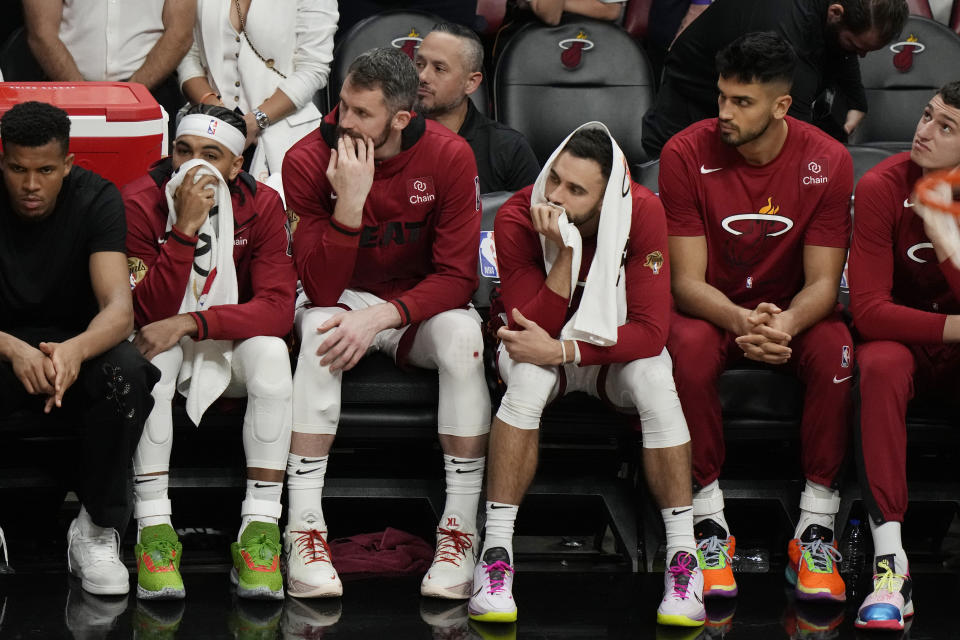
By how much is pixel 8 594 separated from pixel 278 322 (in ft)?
3.37

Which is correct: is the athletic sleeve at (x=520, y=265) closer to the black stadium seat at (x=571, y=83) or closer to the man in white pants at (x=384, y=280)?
the man in white pants at (x=384, y=280)

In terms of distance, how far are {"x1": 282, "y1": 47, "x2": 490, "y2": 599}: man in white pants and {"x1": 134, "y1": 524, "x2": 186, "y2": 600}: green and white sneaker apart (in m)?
0.31

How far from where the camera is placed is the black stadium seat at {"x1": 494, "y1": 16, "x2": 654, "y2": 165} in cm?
559

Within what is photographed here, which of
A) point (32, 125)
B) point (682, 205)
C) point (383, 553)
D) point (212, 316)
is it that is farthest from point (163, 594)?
point (682, 205)

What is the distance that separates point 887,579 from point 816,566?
0.71 feet

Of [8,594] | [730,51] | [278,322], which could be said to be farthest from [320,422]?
[730,51]

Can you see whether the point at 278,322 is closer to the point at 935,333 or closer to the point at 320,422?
the point at 320,422

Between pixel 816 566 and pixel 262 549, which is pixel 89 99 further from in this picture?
pixel 816 566

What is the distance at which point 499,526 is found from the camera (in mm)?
3645

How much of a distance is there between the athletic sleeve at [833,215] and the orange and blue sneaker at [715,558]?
933 millimetres

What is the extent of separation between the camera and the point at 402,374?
3.98 meters

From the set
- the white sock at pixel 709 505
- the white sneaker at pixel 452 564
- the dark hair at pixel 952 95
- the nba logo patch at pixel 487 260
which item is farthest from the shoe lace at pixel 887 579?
the nba logo patch at pixel 487 260

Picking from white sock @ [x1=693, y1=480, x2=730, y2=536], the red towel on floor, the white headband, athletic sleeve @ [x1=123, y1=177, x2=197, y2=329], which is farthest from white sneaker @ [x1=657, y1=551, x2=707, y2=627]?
the white headband

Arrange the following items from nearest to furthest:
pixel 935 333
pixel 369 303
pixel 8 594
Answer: pixel 8 594 → pixel 935 333 → pixel 369 303
